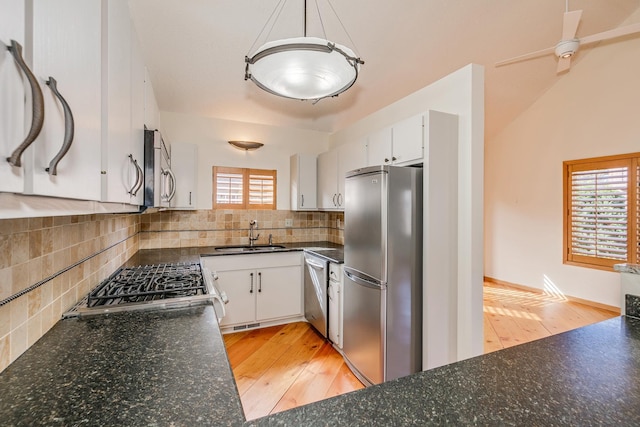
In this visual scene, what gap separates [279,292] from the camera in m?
3.37

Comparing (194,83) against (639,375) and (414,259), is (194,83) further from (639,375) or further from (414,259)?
(639,375)

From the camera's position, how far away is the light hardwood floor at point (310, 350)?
2193 millimetres

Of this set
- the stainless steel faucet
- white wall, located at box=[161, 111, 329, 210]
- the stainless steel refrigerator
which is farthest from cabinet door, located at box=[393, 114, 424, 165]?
the stainless steel faucet

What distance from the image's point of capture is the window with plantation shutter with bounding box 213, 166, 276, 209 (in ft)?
12.2

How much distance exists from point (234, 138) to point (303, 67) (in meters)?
2.54

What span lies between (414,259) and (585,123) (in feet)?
13.0

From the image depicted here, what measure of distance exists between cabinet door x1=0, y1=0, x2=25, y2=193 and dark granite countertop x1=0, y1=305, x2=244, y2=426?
0.58 meters

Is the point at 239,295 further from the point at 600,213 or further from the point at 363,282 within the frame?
the point at 600,213

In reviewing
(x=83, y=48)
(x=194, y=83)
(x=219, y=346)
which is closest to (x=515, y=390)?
(x=219, y=346)

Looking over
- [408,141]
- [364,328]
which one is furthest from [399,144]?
[364,328]

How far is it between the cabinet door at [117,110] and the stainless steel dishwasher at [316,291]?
6.98 ft

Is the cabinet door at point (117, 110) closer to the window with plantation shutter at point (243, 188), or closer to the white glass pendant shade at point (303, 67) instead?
the white glass pendant shade at point (303, 67)

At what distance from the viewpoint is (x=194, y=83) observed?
300 centimetres

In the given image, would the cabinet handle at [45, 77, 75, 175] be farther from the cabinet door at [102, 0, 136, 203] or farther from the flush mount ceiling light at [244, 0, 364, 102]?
the flush mount ceiling light at [244, 0, 364, 102]
